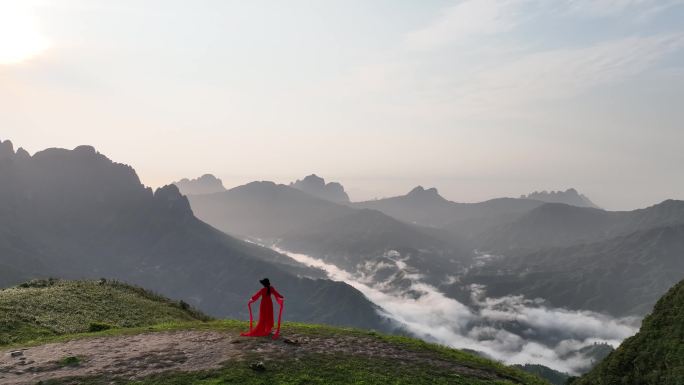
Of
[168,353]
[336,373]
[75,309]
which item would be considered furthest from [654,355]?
[75,309]

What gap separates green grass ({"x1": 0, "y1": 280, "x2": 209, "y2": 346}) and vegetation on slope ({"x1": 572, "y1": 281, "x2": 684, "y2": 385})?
116ft

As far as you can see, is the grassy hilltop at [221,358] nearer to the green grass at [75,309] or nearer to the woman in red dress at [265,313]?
the green grass at [75,309]

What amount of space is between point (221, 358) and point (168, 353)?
3692mm

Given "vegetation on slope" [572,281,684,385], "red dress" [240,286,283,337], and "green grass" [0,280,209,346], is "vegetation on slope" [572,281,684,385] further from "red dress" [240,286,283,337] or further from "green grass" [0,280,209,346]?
"green grass" [0,280,209,346]

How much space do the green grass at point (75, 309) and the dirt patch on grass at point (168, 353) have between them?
7.75m

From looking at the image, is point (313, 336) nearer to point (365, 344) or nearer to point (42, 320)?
point (365, 344)

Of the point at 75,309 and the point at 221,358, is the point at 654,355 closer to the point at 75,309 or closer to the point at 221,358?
the point at 221,358

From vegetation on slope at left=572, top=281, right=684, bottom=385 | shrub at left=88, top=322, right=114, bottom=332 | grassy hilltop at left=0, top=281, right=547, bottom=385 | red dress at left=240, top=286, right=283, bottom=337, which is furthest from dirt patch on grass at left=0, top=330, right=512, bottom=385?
vegetation on slope at left=572, top=281, right=684, bottom=385

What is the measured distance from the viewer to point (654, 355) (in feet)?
69.5

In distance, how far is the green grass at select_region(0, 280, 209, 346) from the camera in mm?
35500

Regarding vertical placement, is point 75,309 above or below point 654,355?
below

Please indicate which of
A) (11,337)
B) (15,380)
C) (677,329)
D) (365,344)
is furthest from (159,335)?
(677,329)

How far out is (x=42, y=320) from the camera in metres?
37.7

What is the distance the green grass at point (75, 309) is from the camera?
35500 mm
